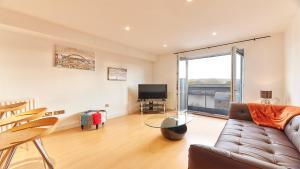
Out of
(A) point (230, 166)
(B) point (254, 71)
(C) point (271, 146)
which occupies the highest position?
(B) point (254, 71)

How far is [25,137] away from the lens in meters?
1.25

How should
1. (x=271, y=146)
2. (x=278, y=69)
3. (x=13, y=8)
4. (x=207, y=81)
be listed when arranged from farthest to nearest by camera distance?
(x=207, y=81), (x=278, y=69), (x=13, y=8), (x=271, y=146)

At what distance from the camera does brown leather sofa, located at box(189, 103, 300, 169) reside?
836 mm

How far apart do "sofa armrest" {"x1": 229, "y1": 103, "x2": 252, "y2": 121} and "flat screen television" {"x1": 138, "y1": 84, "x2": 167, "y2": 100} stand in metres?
2.90

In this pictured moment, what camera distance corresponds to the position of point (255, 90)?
3.97 metres

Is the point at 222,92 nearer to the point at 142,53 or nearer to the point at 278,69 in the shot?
the point at 278,69

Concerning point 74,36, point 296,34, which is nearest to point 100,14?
point 74,36

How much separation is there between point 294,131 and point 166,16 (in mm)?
2536

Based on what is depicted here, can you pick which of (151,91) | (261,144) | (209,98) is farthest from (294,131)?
(209,98)

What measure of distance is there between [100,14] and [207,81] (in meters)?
5.12

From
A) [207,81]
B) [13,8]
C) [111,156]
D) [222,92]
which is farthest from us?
[207,81]

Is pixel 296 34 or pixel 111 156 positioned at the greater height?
Result: pixel 296 34

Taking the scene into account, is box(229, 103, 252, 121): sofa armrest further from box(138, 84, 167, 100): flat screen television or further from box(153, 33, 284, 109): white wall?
box(138, 84, 167, 100): flat screen television

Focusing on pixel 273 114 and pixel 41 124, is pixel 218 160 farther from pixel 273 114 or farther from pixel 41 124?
pixel 273 114
